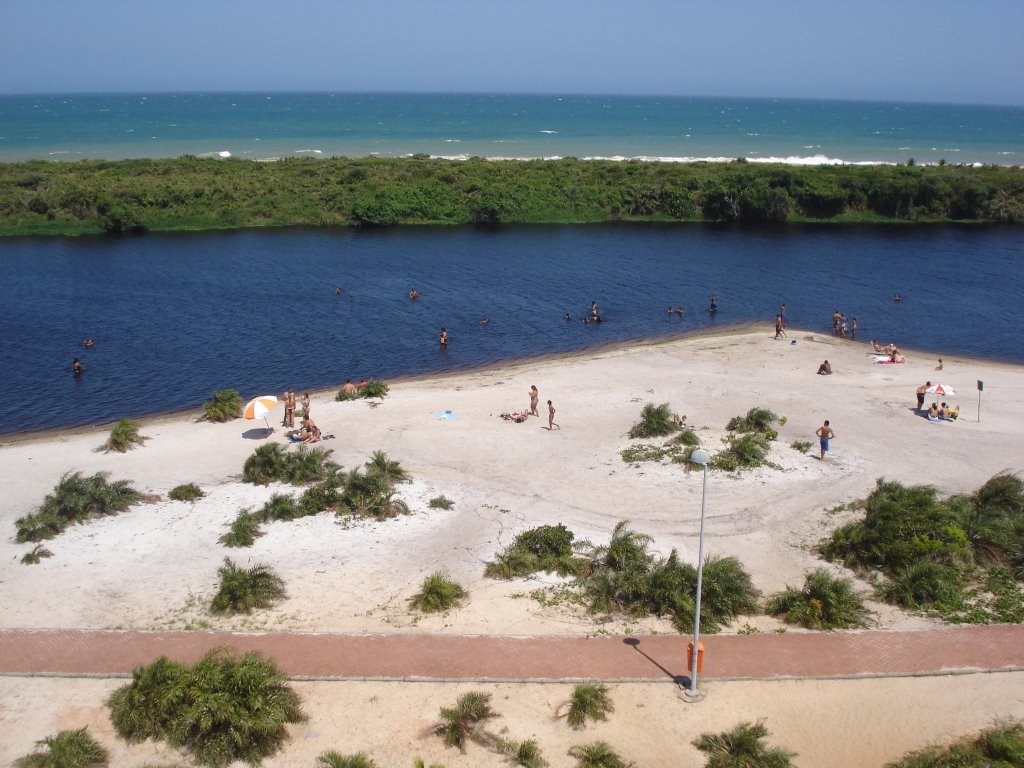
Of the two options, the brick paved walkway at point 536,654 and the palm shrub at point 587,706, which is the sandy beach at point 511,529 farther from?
the brick paved walkway at point 536,654

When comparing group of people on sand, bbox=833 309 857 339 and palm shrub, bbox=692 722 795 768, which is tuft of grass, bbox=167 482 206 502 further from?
group of people on sand, bbox=833 309 857 339

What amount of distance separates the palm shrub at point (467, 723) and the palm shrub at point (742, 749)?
12.0ft

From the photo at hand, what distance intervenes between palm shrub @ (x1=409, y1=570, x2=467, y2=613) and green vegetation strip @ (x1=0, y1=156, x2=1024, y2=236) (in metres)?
56.6

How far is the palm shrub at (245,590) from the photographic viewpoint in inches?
719

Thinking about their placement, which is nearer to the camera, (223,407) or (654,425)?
(654,425)

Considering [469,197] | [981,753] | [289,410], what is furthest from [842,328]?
[469,197]

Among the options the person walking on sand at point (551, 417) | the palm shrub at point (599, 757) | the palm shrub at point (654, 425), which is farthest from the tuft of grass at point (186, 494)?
the palm shrub at point (599, 757)

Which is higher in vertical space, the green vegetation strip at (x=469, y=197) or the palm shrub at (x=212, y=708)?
the green vegetation strip at (x=469, y=197)

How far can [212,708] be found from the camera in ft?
47.1

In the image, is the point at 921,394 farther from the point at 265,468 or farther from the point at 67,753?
the point at 67,753

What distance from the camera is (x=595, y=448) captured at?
27.8 metres

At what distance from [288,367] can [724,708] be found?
27.7 metres

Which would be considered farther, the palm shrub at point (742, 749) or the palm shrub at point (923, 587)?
the palm shrub at point (923, 587)

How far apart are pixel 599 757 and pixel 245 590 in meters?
8.61
